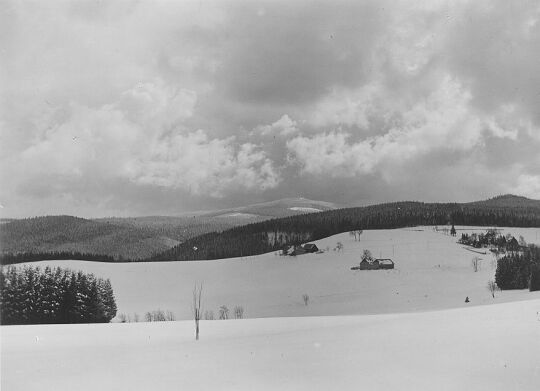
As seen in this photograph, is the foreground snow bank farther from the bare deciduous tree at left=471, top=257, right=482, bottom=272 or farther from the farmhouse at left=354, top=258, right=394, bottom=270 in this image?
the farmhouse at left=354, top=258, right=394, bottom=270

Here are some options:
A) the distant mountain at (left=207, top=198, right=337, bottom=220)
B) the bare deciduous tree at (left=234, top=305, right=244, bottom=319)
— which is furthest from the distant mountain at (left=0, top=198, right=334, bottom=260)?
the bare deciduous tree at (left=234, top=305, right=244, bottom=319)

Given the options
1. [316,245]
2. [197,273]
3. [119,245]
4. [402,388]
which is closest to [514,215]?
[316,245]

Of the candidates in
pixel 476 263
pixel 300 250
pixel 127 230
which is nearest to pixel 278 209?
pixel 300 250

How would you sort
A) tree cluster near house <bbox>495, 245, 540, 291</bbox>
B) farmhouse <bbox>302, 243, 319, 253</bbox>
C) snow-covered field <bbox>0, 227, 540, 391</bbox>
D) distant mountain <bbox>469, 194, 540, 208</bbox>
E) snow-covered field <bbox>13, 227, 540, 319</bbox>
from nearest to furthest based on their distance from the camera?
snow-covered field <bbox>0, 227, 540, 391</bbox> < tree cluster near house <bbox>495, 245, 540, 291</bbox> < snow-covered field <bbox>13, 227, 540, 319</bbox> < distant mountain <bbox>469, 194, 540, 208</bbox> < farmhouse <bbox>302, 243, 319, 253</bbox>

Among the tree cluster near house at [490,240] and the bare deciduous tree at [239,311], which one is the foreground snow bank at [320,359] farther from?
the tree cluster near house at [490,240]

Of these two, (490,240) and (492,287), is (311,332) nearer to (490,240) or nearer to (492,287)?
(492,287)

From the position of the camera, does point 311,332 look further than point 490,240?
No
